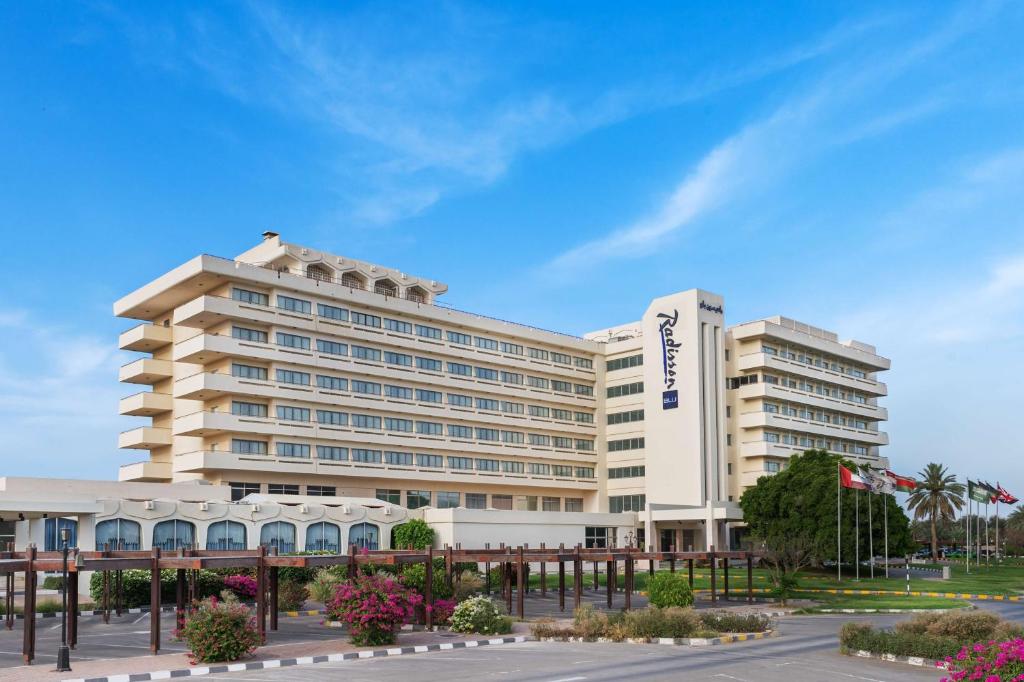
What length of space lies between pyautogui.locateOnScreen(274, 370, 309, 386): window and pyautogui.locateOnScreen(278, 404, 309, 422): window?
1972 millimetres

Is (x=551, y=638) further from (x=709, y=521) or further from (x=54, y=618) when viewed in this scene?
(x=709, y=521)

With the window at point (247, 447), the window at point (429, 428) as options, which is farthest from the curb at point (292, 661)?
the window at point (429, 428)

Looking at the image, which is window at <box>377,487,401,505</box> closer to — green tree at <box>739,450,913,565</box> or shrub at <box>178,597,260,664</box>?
green tree at <box>739,450,913,565</box>

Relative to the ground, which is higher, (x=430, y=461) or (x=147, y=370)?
(x=147, y=370)

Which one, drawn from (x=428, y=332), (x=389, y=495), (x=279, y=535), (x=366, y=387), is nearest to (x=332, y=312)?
(x=366, y=387)

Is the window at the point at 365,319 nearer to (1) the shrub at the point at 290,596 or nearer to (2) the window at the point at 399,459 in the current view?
(2) the window at the point at 399,459

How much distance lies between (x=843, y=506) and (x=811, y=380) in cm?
2633

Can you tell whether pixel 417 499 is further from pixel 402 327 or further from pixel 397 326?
pixel 397 326

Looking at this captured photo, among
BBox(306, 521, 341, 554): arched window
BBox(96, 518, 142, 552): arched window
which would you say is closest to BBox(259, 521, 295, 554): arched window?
BBox(306, 521, 341, 554): arched window

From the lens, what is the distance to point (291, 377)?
83.1m

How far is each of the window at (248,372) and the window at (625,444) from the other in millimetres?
38056

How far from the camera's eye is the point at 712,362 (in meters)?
96.9

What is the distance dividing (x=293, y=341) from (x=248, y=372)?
4.49 meters

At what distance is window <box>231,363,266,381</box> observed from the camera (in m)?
80.6
